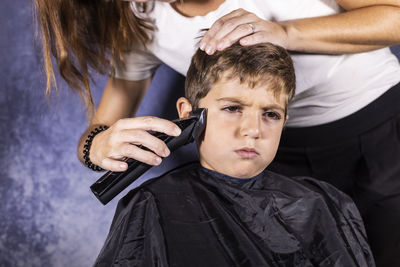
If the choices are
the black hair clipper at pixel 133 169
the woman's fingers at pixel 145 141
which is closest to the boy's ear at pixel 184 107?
the black hair clipper at pixel 133 169

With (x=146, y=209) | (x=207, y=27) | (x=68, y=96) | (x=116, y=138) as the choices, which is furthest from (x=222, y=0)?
(x=68, y=96)

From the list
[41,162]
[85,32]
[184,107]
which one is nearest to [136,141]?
[184,107]

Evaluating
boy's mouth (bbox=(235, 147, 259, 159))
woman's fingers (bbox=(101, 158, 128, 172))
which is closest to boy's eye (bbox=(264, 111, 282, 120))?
boy's mouth (bbox=(235, 147, 259, 159))

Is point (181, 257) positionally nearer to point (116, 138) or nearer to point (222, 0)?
point (116, 138)

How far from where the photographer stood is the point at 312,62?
1.54m

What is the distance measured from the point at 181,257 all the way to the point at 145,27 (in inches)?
27.4

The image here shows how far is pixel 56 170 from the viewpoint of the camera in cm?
219

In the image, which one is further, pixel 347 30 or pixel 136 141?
pixel 347 30

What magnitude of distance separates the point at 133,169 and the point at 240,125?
291 millimetres

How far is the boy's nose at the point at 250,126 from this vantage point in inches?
54.1

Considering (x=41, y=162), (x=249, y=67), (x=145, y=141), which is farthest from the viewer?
(x=41, y=162)

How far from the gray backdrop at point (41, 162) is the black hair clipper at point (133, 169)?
0.82m

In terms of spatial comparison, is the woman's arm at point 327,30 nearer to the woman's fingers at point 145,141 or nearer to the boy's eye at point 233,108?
the boy's eye at point 233,108

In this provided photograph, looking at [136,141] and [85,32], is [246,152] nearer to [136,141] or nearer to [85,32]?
[136,141]
